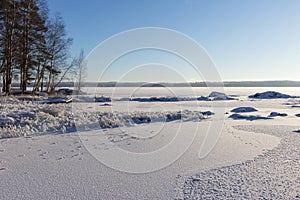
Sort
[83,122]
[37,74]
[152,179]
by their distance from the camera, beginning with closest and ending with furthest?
[152,179], [83,122], [37,74]

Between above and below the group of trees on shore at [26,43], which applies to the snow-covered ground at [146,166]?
below

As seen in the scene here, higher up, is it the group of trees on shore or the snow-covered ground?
the group of trees on shore

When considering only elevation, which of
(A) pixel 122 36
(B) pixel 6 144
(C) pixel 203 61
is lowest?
(B) pixel 6 144

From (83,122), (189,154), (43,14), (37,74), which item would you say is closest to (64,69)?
(37,74)

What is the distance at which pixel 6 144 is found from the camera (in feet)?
16.3

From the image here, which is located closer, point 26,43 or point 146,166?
point 146,166

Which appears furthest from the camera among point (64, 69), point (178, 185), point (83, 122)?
point (64, 69)

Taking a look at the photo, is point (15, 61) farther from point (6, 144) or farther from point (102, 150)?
point (102, 150)

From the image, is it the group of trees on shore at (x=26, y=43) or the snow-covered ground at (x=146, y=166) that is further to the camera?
the group of trees on shore at (x=26, y=43)

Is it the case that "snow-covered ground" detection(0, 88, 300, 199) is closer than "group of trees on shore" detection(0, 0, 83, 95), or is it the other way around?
"snow-covered ground" detection(0, 88, 300, 199)

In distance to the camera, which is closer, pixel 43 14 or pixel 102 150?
pixel 102 150

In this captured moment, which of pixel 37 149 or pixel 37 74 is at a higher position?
pixel 37 74

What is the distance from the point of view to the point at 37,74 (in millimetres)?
22344

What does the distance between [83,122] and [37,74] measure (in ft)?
→ 56.1
